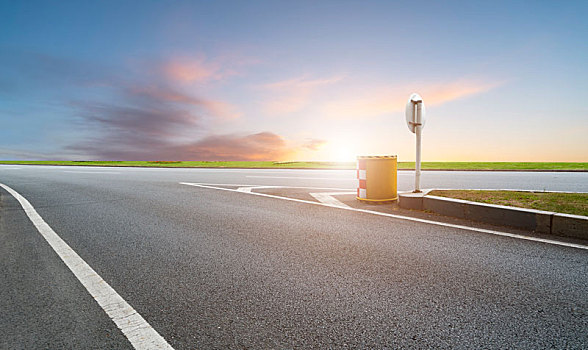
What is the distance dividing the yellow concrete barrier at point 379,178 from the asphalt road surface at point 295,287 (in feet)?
6.92

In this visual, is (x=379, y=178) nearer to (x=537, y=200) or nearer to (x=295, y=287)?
(x=537, y=200)

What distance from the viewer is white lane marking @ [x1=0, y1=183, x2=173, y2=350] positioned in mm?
2170

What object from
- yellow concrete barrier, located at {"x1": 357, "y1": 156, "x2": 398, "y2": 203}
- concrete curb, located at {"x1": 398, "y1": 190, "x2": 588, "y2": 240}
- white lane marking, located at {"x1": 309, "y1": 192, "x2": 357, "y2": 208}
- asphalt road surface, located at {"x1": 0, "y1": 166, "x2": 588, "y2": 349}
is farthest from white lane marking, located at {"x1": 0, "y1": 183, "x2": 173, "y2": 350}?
yellow concrete barrier, located at {"x1": 357, "y1": 156, "x2": 398, "y2": 203}

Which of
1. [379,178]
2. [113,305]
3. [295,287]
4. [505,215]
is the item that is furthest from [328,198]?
[113,305]

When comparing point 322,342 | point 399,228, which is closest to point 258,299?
point 322,342

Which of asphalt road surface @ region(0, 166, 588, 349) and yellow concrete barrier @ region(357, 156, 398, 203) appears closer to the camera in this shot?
asphalt road surface @ region(0, 166, 588, 349)

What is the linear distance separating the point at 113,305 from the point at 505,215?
17.7 feet

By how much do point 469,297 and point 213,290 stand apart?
83.6 inches

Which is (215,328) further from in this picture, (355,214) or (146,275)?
(355,214)

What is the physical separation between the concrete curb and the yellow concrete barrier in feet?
2.39

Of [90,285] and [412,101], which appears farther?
[412,101]

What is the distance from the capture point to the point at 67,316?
8.29ft

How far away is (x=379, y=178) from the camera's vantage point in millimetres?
7582

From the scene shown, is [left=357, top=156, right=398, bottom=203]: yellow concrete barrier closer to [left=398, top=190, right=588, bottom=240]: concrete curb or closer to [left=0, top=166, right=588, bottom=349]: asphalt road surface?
[left=398, top=190, right=588, bottom=240]: concrete curb
